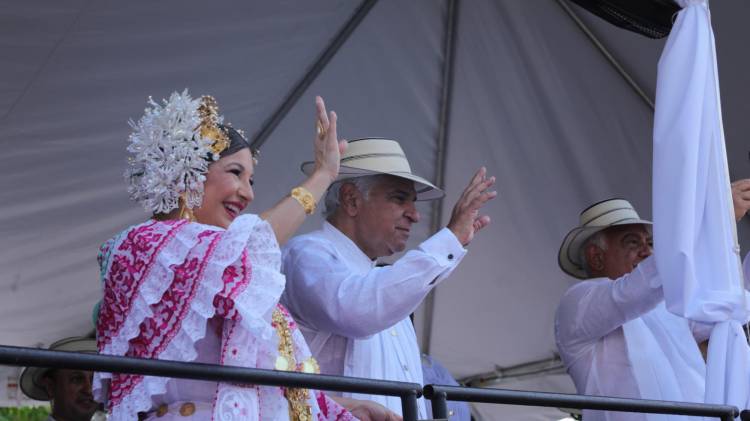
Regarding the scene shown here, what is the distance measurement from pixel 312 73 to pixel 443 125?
3.08 ft

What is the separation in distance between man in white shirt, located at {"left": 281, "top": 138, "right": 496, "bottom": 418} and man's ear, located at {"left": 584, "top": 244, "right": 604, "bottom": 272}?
1.22 metres

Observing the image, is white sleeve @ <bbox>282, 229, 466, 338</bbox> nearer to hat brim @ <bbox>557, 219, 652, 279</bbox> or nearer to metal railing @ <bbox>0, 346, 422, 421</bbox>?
metal railing @ <bbox>0, 346, 422, 421</bbox>

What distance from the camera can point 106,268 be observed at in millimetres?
3080

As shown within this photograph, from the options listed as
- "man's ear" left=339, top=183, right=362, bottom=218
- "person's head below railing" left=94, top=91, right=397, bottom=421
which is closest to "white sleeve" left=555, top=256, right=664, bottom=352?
"man's ear" left=339, top=183, right=362, bottom=218

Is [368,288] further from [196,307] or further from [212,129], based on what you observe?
[196,307]

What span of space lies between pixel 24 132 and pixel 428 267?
2.54 m

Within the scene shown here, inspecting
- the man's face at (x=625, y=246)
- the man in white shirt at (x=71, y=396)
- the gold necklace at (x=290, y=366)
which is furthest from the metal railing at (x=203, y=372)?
the man in white shirt at (x=71, y=396)

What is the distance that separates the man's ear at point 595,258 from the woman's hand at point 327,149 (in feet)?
7.99

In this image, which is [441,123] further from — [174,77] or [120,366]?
[120,366]

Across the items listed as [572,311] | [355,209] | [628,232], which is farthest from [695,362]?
[355,209]

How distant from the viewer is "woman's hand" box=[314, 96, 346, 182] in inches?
135

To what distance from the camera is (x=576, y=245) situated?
5.91m

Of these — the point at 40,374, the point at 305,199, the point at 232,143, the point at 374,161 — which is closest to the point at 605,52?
the point at 374,161

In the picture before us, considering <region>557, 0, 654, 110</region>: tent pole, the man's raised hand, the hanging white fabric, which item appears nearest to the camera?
the hanging white fabric
